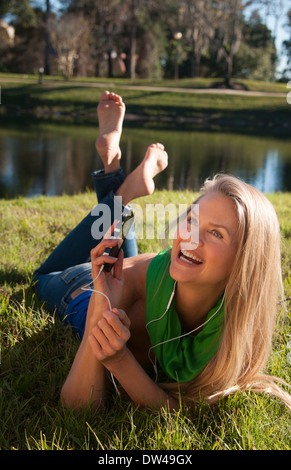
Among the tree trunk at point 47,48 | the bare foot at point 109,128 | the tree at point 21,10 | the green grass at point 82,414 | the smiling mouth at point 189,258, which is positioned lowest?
the green grass at point 82,414

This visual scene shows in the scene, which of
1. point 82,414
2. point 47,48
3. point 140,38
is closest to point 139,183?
point 82,414

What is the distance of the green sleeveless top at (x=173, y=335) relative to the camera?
1.55 m

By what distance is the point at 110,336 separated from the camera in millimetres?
1336

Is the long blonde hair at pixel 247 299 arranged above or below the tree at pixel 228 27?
below

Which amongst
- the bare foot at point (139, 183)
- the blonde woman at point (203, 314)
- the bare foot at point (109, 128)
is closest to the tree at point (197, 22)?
the bare foot at point (109, 128)

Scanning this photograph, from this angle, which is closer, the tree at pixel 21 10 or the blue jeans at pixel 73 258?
the blue jeans at pixel 73 258

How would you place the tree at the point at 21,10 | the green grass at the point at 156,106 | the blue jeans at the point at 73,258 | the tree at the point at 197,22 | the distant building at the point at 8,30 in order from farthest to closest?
the distant building at the point at 8,30 → the tree at the point at 197,22 → the tree at the point at 21,10 → the green grass at the point at 156,106 → the blue jeans at the point at 73,258

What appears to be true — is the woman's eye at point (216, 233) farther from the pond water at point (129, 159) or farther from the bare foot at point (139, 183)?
the pond water at point (129, 159)

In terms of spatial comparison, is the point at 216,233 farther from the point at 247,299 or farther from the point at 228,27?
the point at 228,27

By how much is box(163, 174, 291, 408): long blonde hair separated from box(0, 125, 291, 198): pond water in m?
5.06

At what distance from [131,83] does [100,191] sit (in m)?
22.8

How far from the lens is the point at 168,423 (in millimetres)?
1364

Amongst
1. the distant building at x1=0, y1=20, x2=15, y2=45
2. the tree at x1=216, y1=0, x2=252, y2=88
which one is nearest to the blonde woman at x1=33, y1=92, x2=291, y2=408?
the tree at x1=216, y1=0, x2=252, y2=88

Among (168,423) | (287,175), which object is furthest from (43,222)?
(287,175)
